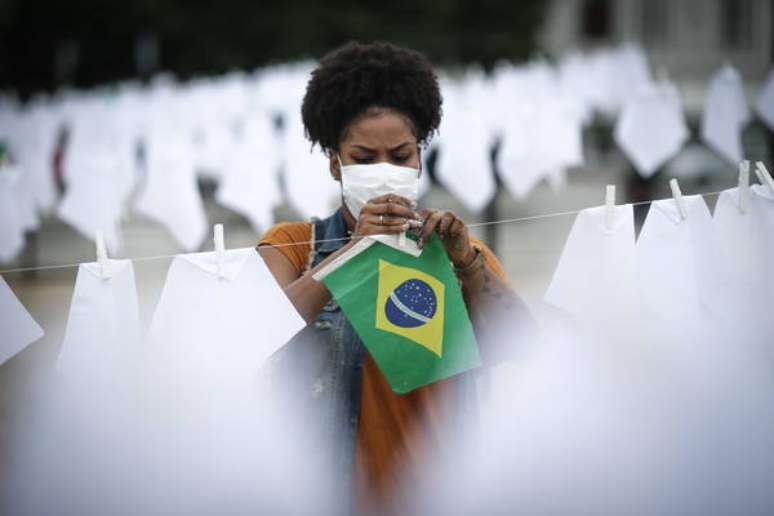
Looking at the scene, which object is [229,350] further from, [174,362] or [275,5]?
[275,5]

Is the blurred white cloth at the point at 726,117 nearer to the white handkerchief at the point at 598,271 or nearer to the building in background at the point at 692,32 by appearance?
the white handkerchief at the point at 598,271

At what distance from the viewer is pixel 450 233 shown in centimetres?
250

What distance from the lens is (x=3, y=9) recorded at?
90.5ft

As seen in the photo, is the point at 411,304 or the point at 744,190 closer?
the point at 411,304

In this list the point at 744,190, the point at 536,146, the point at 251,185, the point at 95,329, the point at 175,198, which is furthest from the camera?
the point at 536,146

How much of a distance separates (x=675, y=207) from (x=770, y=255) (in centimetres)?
33

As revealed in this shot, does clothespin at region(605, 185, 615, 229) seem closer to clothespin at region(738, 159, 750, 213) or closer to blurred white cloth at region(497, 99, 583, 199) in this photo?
clothespin at region(738, 159, 750, 213)

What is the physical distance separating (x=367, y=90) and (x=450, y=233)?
1.42ft

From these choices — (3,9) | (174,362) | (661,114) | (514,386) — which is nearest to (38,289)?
(661,114)

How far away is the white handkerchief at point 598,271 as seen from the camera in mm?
3000

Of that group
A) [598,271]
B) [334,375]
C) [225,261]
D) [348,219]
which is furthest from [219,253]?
[598,271]

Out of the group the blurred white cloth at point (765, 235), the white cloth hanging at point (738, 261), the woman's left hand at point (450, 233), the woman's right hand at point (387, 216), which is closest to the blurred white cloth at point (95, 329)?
the woman's right hand at point (387, 216)

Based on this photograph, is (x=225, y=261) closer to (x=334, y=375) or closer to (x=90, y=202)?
(x=334, y=375)

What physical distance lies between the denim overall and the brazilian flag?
0.23 feet
